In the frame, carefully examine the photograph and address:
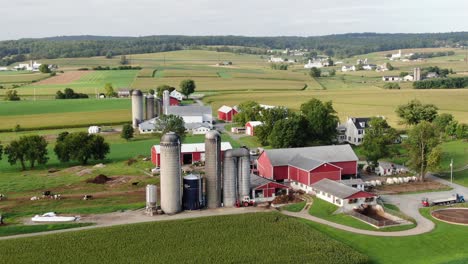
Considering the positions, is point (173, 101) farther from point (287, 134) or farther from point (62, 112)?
point (287, 134)

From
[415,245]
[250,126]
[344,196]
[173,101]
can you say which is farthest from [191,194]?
[173,101]

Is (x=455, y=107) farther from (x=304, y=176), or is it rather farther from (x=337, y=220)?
(x=337, y=220)

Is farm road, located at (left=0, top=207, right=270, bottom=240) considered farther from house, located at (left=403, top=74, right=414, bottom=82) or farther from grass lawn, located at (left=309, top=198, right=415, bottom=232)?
house, located at (left=403, top=74, right=414, bottom=82)

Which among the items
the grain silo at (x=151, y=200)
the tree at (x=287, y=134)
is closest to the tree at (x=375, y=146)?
the tree at (x=287, y=134)

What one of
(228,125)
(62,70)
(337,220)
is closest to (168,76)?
(62,70)

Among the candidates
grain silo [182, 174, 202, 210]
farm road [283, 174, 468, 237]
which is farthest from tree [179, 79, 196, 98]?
grain silo [182, 174, 202, 210]

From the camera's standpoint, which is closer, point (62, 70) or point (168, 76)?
point (168, 76)

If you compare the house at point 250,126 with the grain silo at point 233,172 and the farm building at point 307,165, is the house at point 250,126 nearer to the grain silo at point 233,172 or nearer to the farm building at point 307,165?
the farm building at point 307,165

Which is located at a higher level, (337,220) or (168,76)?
(168,76)
